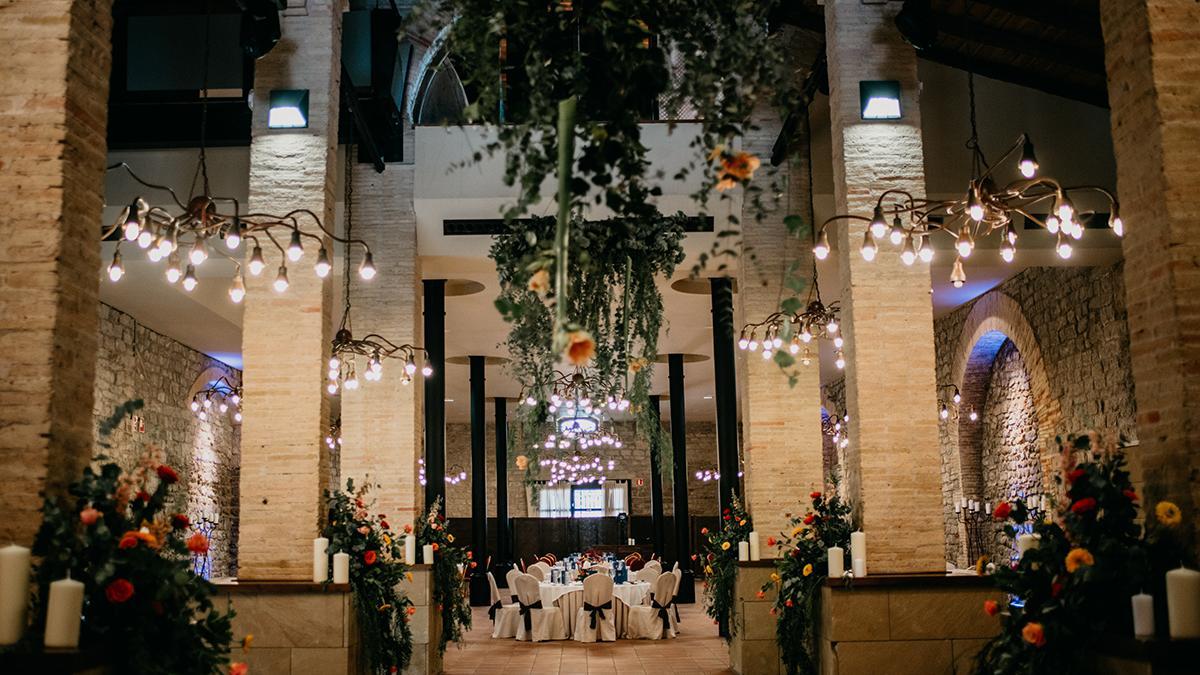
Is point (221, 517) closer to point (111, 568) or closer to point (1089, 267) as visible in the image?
point (1089, 267)

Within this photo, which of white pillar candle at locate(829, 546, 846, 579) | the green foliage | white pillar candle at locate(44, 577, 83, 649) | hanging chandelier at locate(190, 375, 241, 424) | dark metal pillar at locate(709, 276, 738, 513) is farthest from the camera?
hanging chandelier at locate(190, 375, 241, 424)

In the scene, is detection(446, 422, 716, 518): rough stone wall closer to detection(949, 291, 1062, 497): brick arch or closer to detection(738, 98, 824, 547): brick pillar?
detection(949, 291, 1062, 497): brick arch

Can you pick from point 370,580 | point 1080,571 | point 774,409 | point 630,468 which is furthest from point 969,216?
point 630,468

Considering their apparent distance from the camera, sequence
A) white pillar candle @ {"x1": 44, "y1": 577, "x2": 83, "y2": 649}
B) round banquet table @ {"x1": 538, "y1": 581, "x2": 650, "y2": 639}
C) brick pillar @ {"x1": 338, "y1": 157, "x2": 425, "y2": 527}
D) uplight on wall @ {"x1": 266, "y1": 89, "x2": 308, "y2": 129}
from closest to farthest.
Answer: white pillar candle @ {"x1": 44, "y1": 577, "x2": 83, "y2": 649} < uplight on wall @ {"x1": 266, "y1": 89, "x2": 308, "y2": 129} < brick pillar @ {"x1": 338, "y1": 157, "x2": 425, "y2": 527} < round banquet table @ {"x1": 538, "y1": 581, "x2": 650, "y2": 639}

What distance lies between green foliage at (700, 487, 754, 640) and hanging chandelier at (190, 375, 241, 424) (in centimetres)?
880

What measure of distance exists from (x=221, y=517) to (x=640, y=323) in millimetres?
16938

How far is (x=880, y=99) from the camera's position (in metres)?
7.52

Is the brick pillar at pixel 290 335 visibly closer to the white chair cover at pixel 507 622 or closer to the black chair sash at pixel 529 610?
the black chair sash at pixel 529 610

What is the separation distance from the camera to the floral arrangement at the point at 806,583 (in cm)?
665

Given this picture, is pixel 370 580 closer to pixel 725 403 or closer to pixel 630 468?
pixel 725 403

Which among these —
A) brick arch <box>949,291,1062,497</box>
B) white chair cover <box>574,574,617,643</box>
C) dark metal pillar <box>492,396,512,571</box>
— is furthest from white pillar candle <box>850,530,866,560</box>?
dark metal pillar <box>492,396,512,571</box>

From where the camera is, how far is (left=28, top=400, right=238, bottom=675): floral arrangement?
3.58 meters

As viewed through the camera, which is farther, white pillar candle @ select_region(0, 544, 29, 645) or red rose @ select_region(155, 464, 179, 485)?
red rose @ select_region(155, 464, 179, 485)

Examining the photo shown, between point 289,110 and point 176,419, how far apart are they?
10276 mm
